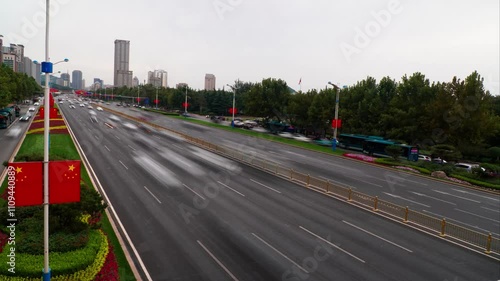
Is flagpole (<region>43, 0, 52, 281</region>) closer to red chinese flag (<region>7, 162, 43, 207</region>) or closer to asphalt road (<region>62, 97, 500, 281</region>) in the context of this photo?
red chinese flag (<region>7, 162, 43, 207</region>)

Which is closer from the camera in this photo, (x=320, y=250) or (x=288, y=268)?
(x=288, y=268)

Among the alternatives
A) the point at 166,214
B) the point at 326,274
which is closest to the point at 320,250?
the point at 326,274

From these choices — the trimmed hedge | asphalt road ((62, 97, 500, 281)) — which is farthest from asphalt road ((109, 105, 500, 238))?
the trimmed hedge

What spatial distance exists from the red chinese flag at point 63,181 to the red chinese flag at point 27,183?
31 cm

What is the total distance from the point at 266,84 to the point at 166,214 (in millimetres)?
59693

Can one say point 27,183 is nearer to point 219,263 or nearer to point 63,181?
point 63,181

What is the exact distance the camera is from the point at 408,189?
28641mm

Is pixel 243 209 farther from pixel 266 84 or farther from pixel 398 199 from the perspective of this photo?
pixel 266 84

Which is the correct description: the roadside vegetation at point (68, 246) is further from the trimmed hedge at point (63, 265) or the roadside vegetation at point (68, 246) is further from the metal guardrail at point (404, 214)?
the metal guardrail at point (404, 214)

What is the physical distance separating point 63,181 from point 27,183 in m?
0.93

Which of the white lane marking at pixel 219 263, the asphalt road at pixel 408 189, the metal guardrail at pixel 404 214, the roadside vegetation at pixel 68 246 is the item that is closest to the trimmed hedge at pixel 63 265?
the roadside vegetation at pixel 68 246

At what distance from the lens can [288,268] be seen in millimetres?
13781

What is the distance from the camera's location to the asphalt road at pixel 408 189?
2231 cm

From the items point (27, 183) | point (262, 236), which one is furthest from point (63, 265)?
point (262, 236)
